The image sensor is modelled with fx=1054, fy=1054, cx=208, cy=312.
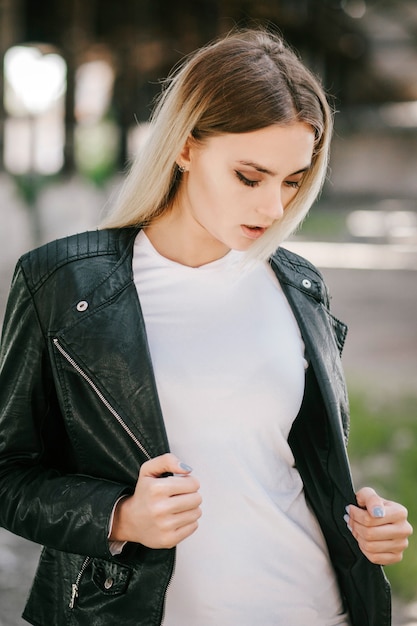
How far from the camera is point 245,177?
1.88 metres

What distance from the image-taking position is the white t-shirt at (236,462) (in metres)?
1.81

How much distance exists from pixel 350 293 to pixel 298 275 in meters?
10.1

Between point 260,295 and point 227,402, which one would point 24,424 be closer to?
point 227,402

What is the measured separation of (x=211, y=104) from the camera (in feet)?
6.19

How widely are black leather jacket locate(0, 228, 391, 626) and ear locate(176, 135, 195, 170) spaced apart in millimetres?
205

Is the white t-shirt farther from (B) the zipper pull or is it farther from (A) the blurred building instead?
(A) the blurred building

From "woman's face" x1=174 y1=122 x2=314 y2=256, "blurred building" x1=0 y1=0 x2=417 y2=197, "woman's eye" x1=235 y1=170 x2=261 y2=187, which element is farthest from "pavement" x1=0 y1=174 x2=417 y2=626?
"woman's eye" x1=235 y1=170 x2=261 y2=187

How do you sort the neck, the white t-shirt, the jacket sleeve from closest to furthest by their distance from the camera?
the jacket sleeve → the white t-shirt → the neck

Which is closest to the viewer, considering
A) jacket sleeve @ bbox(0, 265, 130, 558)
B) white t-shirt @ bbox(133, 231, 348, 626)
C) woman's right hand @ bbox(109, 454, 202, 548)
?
woman's right hand @ bbox(109, 454, 202, 548)

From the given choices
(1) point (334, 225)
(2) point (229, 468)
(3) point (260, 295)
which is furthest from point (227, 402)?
(1) point (334, 225)

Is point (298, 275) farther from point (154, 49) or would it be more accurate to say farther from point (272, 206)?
point (154, 49)

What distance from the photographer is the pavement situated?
4.37 meters

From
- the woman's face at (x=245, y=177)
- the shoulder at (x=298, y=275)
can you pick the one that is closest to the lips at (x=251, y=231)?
the woman's face at (x=245, y=177)

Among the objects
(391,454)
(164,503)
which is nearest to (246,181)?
(164,503)
